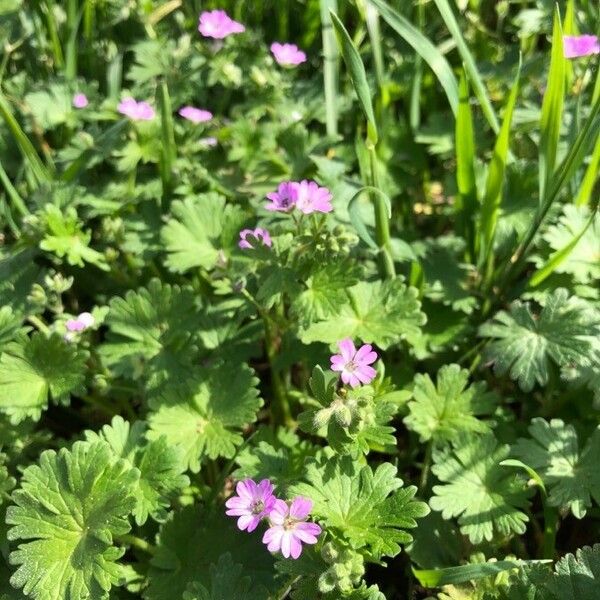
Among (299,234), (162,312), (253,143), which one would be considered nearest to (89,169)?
(253,143)

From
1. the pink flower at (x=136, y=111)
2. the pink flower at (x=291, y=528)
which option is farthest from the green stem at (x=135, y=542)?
the pink flower at (x=136, y=111)

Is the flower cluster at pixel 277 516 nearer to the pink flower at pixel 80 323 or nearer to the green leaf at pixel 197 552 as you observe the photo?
the green leaf at pixel 197 552

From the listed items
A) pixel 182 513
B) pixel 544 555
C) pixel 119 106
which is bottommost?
pixel 544 555

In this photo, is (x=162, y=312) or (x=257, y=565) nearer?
(x=257, y=565)

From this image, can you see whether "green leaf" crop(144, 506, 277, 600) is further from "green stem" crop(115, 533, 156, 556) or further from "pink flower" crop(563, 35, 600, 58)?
"pink flower" crop(563, 35, 600, 58)

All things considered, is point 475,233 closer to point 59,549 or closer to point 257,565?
point 257,565
